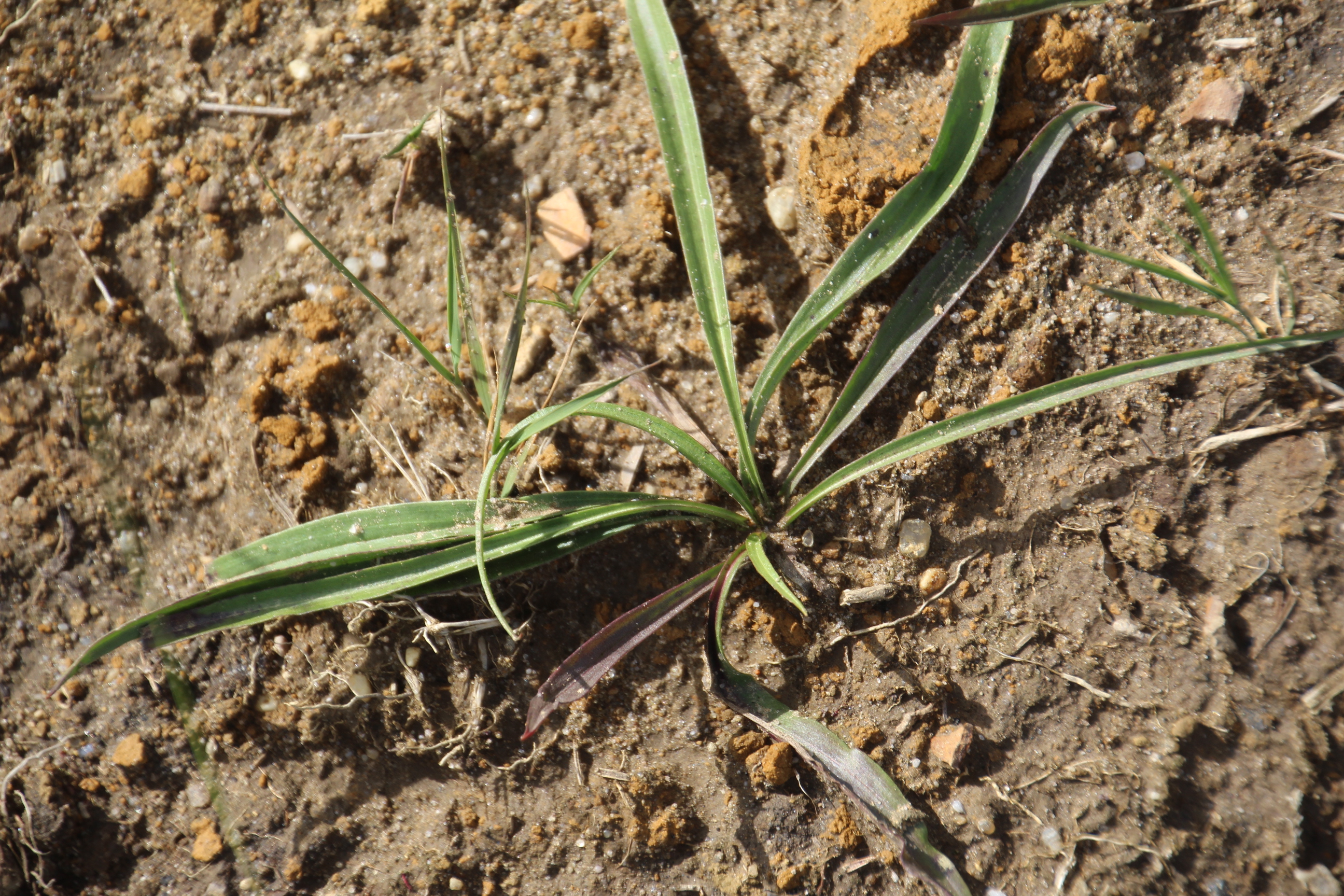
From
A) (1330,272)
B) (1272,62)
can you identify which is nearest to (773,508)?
(1330,272)

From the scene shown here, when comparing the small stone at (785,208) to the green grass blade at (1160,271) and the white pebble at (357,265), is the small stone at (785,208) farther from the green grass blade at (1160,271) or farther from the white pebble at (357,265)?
the white pebble at (357,265)

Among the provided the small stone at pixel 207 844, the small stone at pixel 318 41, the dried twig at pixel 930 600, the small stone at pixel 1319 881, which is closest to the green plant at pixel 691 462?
the dried twig at pixel 930 600

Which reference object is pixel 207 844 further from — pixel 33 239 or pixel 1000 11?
pixel 1000 11

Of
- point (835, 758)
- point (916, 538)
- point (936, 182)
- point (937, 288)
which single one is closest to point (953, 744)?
point (835, 758)

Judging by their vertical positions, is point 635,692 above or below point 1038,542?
below

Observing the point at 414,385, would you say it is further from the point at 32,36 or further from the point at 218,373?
the point at 32,36

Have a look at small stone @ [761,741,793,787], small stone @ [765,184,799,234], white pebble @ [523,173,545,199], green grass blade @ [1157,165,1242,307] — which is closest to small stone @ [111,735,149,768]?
small stone @ [761,741,793,787]

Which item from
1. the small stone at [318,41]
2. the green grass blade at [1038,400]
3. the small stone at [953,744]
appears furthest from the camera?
the small stone at [318,41]
